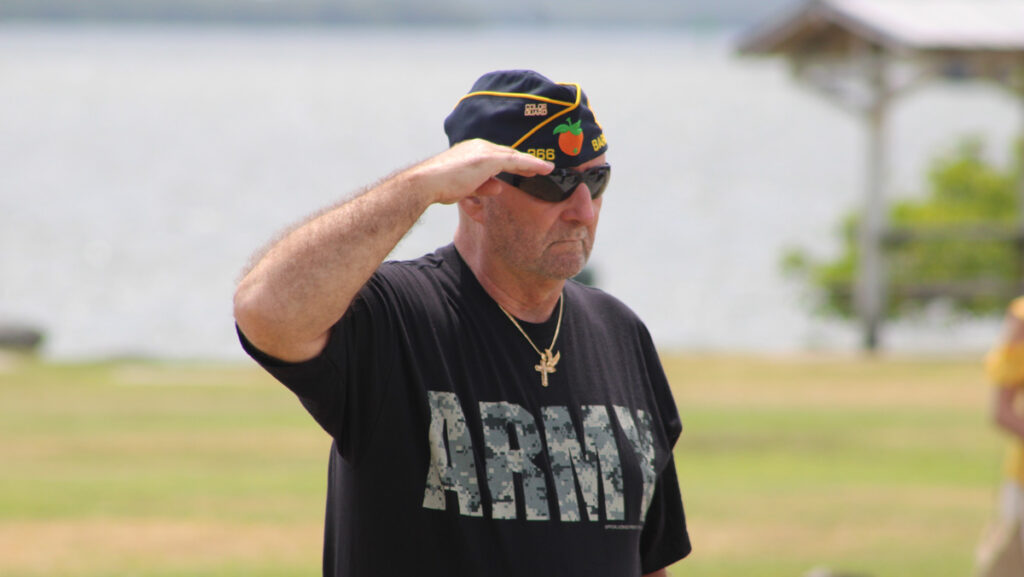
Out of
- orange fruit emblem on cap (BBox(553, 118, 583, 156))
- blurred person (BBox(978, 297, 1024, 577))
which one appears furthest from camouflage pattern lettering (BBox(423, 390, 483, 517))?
blurred person (BBox(978, 297, 1024, 577))

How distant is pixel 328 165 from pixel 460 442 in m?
68.8

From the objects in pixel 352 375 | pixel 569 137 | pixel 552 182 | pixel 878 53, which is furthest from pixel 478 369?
pixel 878 53

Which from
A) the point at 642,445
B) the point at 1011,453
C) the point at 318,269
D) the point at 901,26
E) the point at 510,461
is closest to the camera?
the point at 318,269

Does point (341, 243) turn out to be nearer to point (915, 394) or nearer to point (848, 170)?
point (915, 394)

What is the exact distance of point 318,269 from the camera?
2613 mm

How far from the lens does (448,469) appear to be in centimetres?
286

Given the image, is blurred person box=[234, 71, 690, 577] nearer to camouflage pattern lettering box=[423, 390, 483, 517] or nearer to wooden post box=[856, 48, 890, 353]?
camouflage pattern lettering box=[423, 390, 483, 517]

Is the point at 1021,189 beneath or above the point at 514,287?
beneath

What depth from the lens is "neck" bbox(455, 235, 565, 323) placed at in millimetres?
3059

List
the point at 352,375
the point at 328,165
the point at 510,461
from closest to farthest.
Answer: the point at 352,375, the point at 510,461, the point at 328,165

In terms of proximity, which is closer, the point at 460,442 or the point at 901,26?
the point at 460,442

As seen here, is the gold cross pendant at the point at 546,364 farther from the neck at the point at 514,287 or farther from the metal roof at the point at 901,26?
the metal roof at the point at 901,26

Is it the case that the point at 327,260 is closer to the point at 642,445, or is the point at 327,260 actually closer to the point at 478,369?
the point at 478,369

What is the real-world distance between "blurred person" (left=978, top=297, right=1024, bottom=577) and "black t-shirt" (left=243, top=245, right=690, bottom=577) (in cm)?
288
